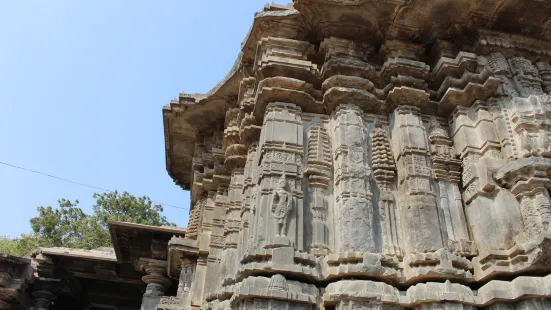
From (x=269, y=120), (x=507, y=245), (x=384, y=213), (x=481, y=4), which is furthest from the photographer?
(x=481, y=4)

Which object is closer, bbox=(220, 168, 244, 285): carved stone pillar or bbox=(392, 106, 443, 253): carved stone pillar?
bbox=(392, 106, 443, 253): carved stone pillar

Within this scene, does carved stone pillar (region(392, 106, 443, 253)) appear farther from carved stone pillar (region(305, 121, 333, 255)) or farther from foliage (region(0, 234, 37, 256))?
foliage (region(0, 234, 37, 256))

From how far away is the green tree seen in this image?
25.7m

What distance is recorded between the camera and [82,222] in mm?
26922

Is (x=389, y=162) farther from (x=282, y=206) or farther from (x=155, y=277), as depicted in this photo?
(x=155, y=277)

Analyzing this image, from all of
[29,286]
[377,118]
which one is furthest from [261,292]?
[29,286]

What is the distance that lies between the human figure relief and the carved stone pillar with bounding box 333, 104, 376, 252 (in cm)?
63

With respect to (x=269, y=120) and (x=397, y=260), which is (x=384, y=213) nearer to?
(x=397, y=260)

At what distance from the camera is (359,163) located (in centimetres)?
545

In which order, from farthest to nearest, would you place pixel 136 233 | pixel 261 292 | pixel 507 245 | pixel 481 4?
pixel 136 233 < pixel 481 4 < pixel 507 245 < pixel 261 292

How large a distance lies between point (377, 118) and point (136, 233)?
7.16 meters

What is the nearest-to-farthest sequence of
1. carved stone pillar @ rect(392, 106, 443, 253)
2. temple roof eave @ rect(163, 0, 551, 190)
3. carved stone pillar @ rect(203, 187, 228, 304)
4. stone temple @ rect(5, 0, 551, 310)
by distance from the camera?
stone temple @ rect(5, 0, 551, 310), carved stone pillar @ rect(392, 106, 443, 253), temple roof eave @ rect(163, 0, 551, 190), carved stone pillar @ rect(203, 187, 228, 304)

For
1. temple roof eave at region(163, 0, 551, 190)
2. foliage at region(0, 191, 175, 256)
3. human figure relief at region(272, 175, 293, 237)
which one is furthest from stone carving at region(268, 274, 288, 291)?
foliage at region(0, 191, 175, 256)

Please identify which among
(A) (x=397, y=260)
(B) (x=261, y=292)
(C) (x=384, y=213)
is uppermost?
(C) (x=384, y=213)
